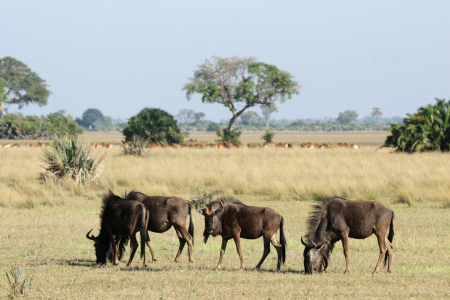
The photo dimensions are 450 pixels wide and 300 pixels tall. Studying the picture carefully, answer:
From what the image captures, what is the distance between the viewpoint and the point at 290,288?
6652mm

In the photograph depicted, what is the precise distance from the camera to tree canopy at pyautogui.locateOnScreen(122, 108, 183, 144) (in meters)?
45.0

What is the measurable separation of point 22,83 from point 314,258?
89081 mm

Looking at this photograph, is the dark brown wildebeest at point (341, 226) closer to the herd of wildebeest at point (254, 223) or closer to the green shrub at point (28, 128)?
the herd of wildebeest at point (254, 223)

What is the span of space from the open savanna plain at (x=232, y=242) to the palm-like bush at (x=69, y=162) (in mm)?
458

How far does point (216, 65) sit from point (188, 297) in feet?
190

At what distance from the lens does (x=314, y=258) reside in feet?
23.9

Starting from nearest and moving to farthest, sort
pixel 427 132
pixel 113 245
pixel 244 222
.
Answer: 1. pixel 244 222
2. pixel 113 245
3. pixel 427 132

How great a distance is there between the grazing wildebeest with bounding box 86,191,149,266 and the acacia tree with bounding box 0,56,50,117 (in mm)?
84651

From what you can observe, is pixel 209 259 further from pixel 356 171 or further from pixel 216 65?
pixel 216 65

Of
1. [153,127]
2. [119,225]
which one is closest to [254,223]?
[119,225]

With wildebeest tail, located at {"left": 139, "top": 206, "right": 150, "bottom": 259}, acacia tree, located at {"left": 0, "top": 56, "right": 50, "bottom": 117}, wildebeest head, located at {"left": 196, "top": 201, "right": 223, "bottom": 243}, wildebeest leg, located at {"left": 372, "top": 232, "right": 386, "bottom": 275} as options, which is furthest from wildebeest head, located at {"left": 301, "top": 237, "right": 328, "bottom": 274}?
acacia tree, located at {"left": 0, "top": 56, "right": 50, "bottom": 117}

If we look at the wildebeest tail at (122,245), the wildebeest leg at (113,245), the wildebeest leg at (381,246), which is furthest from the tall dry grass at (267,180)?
the wildebeest leg at (381,246)

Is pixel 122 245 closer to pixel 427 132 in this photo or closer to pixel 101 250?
pixel 101 250

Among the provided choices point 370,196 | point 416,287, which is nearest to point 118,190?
point 370,196
